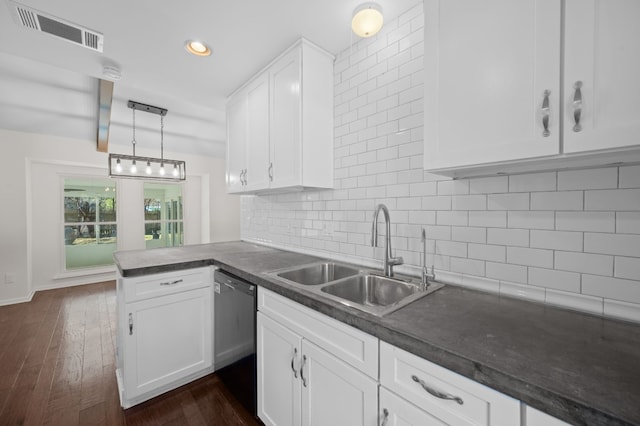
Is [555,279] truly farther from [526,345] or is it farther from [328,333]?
[328,333]

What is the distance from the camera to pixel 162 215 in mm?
5527

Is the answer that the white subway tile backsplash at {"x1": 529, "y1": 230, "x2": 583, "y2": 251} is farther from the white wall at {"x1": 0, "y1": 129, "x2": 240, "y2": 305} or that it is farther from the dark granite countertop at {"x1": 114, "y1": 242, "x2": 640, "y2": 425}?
the white wall at {"x1": 0, "y1": 129, "x2": 240, "y2": 305}

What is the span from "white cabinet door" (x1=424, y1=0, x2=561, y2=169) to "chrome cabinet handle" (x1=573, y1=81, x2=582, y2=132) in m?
0.04

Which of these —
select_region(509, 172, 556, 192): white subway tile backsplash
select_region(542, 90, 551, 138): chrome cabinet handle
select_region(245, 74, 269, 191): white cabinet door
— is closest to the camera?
select_region(542, 90, 551, 138): chrome cabinet handle

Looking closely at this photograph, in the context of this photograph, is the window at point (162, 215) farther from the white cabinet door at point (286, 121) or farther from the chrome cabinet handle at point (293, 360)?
the chrome cabinet handle at point (293, 360)

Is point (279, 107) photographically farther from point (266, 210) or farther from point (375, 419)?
point (375, 419)

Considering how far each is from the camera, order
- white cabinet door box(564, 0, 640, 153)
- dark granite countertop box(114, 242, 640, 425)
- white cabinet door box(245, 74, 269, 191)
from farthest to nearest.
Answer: white cabinet door box(245, 74, 269, 191) → white cabinet door box(564, 0, 640, 153) → dark granite countertop box(114, 242, 640, 425)

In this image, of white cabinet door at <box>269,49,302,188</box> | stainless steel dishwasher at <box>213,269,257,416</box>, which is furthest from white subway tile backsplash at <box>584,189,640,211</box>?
stainless steel dishwasher at <box>213,269,257,416</box>

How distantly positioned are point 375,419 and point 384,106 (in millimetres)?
1633

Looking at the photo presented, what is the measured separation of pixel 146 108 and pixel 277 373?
12.2ft

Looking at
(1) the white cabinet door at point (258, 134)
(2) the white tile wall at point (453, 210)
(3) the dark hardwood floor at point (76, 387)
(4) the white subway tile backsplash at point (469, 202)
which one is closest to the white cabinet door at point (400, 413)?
(2) the white tile wall at point (453, 210)

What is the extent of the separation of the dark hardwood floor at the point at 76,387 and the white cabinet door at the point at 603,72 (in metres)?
2.16

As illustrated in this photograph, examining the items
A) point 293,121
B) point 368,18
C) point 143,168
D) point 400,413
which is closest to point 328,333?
point 400,413

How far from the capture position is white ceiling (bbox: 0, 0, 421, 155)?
1.51 metres
